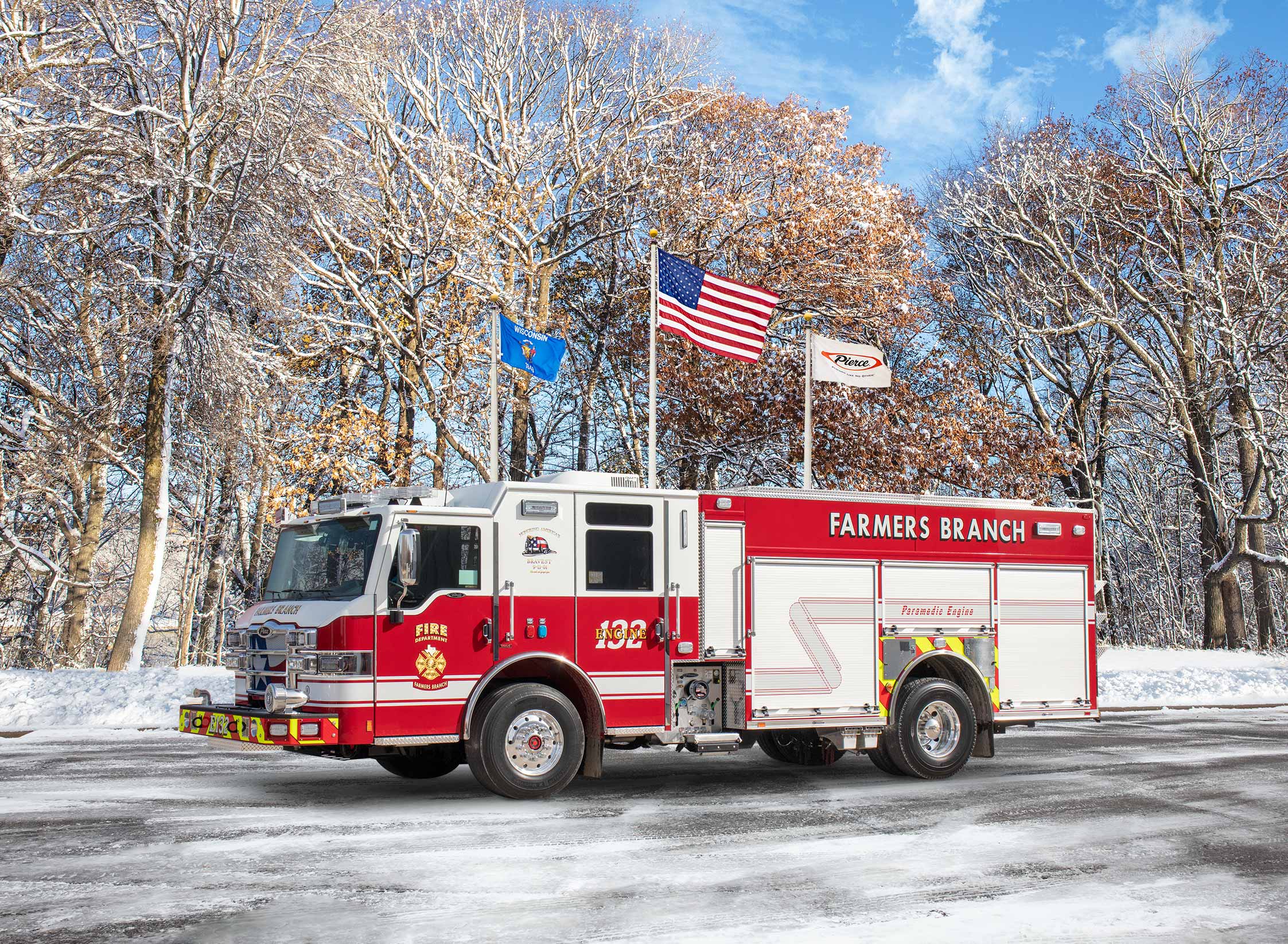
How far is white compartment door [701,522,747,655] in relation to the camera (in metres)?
11.2

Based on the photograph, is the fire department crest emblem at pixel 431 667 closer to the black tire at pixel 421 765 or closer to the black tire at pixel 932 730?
the black tire at pixel 421 765

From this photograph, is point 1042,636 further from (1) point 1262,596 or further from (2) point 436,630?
(1) point 1262,596

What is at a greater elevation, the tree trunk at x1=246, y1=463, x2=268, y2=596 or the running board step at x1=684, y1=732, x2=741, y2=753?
the tree trunk at x1=246, y1=463, x2=268, y2=596

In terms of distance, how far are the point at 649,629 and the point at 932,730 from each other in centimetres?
340

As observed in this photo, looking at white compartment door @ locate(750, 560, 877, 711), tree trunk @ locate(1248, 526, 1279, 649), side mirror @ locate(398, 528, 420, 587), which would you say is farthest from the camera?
tree trunk @ locate(1248, 526, 1279, 649)

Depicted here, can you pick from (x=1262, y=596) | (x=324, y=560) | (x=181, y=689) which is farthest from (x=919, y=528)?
(x=1262, y=596)

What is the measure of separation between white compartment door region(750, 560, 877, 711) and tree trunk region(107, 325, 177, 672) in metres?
14.8

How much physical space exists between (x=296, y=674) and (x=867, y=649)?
5428 millimetres

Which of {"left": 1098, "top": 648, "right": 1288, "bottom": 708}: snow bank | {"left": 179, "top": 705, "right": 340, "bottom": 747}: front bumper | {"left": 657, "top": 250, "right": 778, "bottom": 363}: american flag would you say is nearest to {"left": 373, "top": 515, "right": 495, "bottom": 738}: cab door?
{"left": 179, "top": 705, "right": 340, "bottom": 747}: front bumper

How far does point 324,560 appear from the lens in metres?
10.5

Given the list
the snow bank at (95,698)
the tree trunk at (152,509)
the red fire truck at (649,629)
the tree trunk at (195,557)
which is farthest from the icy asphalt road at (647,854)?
the tree trunk at (195,557)

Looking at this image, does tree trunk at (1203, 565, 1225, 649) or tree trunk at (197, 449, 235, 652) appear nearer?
tree trunk at (197, 449, 235, 652)

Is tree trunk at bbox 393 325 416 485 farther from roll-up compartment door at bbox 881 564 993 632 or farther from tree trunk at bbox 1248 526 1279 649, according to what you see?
tree trunk at bbox 1248 526 1279 649

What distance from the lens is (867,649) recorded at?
11953 millimetres
